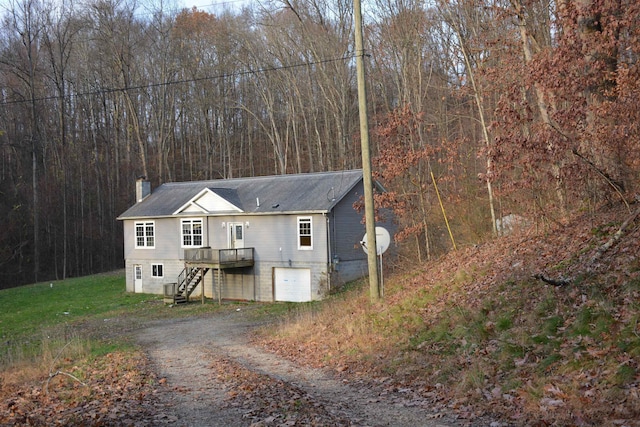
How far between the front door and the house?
0.18 ft

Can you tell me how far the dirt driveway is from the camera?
25.8ft

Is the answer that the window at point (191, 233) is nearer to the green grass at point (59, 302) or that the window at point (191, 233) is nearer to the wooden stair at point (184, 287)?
the wooden stair at point (184, 287)

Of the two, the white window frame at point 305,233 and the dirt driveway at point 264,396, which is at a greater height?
the white window frame at point 305,233

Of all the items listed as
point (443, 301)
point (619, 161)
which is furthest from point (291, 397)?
point (619, 161)

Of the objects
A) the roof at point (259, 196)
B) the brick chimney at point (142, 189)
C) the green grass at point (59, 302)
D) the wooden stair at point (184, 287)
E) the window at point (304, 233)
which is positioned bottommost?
the green grass at point (59, 302)

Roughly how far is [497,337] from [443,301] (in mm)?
3381

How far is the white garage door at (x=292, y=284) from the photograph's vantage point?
1213 inches

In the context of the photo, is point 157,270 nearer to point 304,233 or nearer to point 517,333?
point 304,233

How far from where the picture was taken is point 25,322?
2867 centimetres

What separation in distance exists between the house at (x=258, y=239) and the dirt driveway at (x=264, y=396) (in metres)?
15.4

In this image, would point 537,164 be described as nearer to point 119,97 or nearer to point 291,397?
point 291,397

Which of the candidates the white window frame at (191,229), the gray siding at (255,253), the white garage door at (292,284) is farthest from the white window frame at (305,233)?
the white window frame at (191,229)

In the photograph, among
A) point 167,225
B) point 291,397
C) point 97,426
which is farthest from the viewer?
point 167,225

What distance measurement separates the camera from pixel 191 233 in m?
35.6
